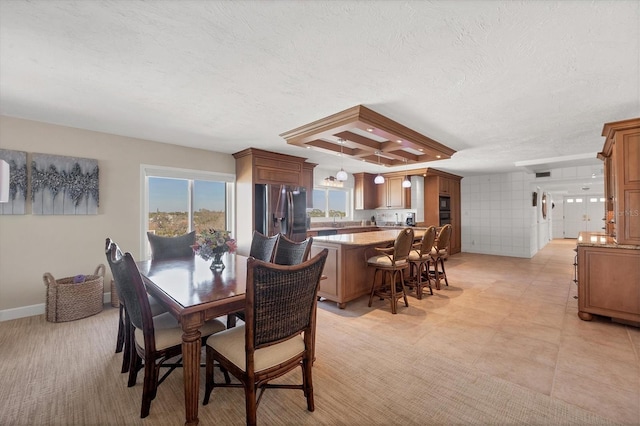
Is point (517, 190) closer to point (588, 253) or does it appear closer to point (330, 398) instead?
point (588, 253)

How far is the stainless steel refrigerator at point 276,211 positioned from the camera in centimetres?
474

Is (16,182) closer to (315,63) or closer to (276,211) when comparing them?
(276,211)

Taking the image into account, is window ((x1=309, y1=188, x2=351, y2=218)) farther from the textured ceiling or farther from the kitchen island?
the textured ceiling

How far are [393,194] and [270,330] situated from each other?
6.42m

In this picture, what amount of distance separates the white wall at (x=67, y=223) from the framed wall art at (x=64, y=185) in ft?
0.30

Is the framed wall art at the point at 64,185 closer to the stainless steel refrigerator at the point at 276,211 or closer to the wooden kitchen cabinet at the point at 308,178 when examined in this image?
the stainless steel refrigerator at the point at 276,211

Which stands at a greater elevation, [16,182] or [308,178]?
[308,178]

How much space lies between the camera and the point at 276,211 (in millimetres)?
4797

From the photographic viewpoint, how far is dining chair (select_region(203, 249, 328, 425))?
1.39 metres

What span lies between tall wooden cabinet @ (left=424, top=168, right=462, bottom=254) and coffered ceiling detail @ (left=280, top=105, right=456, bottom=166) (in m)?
2.56

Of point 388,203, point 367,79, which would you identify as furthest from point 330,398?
point 388,203

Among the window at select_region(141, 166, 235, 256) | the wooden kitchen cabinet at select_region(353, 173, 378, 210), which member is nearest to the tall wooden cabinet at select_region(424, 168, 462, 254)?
the wooden kitchen cabinet at select_region(353, 173, 378, 210)

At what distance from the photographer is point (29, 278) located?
10.7 feet

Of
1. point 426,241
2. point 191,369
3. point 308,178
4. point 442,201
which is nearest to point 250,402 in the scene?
point 191,369
